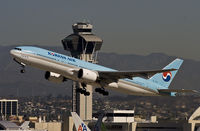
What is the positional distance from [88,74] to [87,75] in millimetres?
271

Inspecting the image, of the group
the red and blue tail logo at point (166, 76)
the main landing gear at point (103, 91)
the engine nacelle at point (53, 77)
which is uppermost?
the red and blue tail logo at point (166, 76)

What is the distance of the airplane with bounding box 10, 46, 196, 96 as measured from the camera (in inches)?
3784

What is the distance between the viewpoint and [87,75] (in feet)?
326

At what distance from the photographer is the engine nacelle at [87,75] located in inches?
3893

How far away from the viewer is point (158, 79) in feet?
380

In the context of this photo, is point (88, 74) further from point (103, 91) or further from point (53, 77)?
point (103, 91)

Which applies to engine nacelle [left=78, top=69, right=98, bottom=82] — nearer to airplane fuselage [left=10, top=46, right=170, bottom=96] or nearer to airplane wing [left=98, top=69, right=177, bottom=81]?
airplane fuselage [left=10, top=46, right=170, bottom=96]

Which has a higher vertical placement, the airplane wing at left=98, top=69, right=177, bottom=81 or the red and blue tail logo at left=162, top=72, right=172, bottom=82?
the red and blue tail logo at left=162, top=72, right=172, bottom=82

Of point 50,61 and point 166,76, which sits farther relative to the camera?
point 166,76

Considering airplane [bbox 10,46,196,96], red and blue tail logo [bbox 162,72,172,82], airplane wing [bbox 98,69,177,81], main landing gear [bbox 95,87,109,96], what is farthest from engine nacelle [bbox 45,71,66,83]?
red and blue tail logo [bbox 162,72,172,82]

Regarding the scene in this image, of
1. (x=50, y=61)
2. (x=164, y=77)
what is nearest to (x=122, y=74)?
(x=50, y=61)

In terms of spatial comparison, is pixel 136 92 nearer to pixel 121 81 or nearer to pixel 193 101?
pixel 121 81

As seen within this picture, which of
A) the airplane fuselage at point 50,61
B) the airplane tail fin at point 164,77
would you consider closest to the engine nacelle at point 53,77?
the airplane fuselage at point 50,61

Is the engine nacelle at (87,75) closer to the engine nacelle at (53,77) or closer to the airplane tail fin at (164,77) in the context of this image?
the engine nacelle at (53,77)
